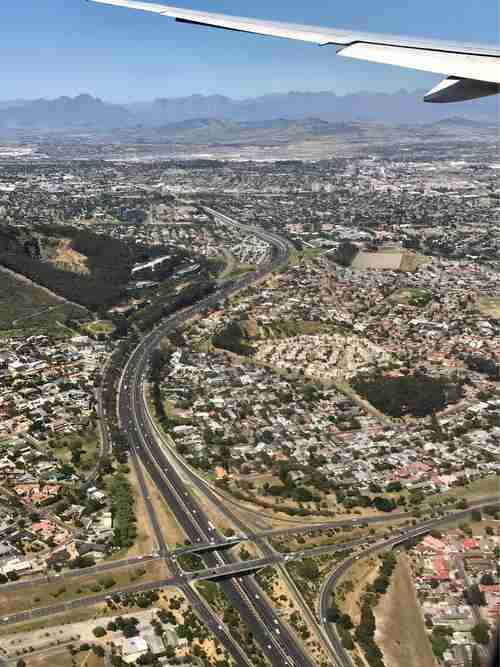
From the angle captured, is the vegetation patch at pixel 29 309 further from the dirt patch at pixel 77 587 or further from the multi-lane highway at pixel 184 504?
the dirt patch at pixel 77 587

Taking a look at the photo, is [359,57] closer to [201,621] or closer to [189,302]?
[201,621]

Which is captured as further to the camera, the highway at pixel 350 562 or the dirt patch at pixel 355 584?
the dirt patch at pixel 355 584

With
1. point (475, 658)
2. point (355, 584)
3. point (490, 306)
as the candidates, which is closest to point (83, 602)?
point (355, 584)

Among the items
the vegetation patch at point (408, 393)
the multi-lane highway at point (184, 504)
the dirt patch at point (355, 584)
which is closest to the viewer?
the multi-lane highway at point (184, 504)

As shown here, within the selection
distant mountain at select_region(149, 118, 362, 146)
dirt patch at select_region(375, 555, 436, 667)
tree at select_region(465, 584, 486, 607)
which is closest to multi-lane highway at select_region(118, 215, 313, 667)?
dirt patch at select_region(375, 555, 436, 667)

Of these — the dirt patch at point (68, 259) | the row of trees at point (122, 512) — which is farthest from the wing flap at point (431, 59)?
the dirt patch at point (68, 259)

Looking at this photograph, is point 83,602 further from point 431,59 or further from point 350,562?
point 431,59
